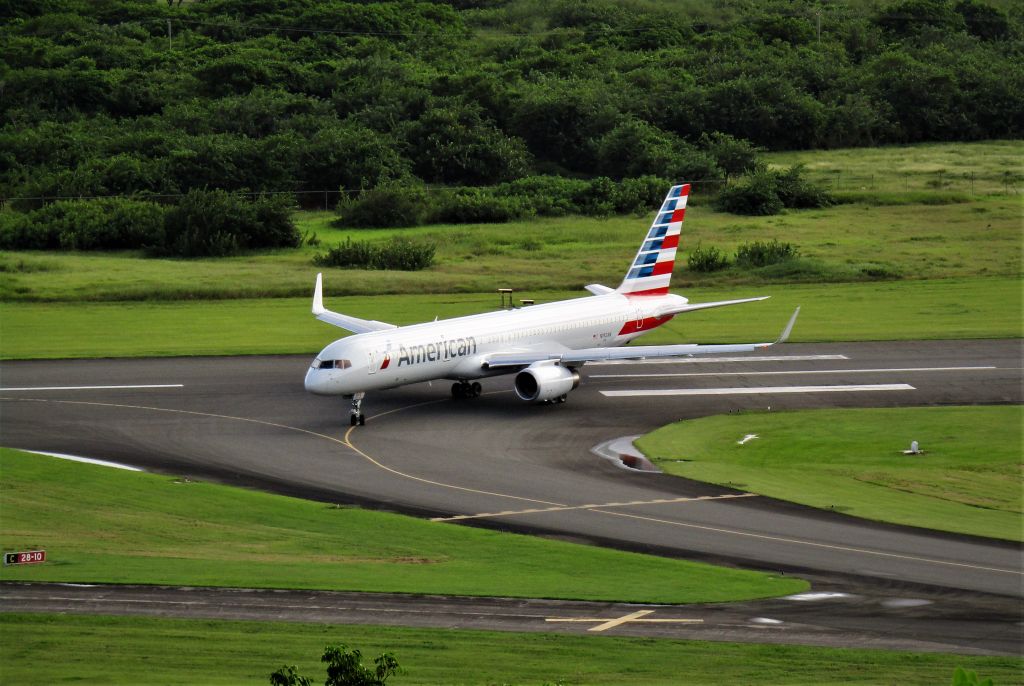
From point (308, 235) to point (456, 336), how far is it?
56.3 metres

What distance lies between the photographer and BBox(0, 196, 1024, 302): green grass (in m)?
91.6

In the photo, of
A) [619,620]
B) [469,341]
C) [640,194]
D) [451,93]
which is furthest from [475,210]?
[619,620]

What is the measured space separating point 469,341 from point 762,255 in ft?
144

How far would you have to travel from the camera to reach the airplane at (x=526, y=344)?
5634 centimetres

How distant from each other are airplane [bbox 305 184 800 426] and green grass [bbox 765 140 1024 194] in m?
63.5

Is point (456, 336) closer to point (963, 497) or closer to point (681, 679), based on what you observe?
point (963, 497)

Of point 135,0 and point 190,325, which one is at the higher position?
point 135,0

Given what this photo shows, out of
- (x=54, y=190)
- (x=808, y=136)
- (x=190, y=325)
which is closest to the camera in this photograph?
(x=190, y=325)

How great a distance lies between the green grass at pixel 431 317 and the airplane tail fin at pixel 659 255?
17.4 ft

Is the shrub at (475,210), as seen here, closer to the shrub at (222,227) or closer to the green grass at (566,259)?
the green grass at (566,259)

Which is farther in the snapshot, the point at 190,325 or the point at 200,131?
the point at 200,131

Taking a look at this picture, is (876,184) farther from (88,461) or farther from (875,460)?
(88,461)

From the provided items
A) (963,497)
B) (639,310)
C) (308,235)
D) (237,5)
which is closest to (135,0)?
(237,5)

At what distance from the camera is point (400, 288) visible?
9162 centimetres
